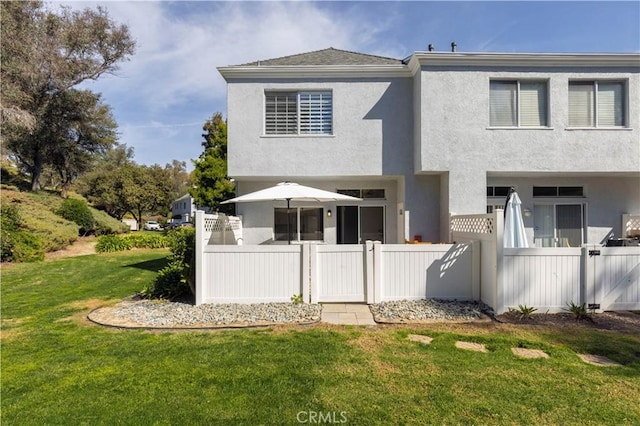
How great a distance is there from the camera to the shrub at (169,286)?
826cm

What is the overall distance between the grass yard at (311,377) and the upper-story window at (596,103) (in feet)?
25.9

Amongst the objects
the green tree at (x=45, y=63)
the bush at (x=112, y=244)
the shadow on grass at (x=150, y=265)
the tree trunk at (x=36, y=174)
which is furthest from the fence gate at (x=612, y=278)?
the tree trunk at (x=36, y=174)

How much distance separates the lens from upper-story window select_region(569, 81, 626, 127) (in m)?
10.6

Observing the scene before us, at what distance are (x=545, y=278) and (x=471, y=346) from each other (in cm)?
290

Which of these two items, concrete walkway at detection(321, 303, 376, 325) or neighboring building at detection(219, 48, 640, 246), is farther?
neighboring building at detection(219, 48, 640, 246)

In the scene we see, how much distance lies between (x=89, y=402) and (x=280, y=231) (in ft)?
29.8

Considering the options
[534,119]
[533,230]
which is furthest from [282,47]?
[533,230]

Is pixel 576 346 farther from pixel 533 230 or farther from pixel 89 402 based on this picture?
pixel 533 230

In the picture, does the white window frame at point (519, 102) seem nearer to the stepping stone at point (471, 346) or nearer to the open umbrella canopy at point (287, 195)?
the open umbrella canopy at point (287, 195)

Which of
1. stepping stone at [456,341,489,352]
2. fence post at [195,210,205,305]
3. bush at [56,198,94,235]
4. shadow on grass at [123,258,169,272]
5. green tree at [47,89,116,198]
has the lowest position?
stepping stone at [456,341,489,352]

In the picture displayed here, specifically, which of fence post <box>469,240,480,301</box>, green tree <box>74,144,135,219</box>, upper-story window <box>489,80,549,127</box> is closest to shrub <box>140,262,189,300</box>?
fence post <box>469,240,480,301</box>

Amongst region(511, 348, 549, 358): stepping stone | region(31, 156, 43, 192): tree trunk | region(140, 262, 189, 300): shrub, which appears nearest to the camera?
region(511, 348, 549, 358): stepping stone

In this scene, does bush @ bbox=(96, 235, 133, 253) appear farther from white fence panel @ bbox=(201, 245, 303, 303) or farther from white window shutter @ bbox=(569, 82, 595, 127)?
white window shutter @ bbox=(569, 82, 595, 127)

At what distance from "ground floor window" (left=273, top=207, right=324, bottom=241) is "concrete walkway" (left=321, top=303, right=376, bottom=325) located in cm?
531
